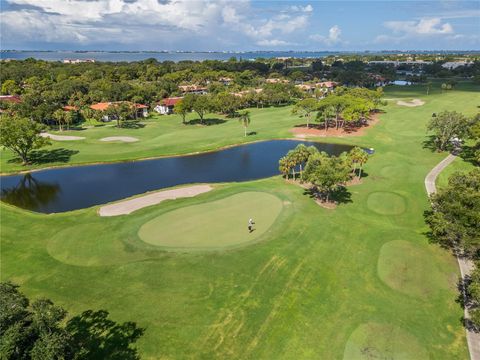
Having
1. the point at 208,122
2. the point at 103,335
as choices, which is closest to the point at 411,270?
the point at 103,335

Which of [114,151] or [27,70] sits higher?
[27,70]

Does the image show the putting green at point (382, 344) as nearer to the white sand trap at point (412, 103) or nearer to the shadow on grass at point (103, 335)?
the shadow on grass at point (103, 335)

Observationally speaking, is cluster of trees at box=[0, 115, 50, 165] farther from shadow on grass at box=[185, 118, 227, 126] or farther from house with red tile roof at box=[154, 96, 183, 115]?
house with red tile roof at box=[154, 96, 183, 115]

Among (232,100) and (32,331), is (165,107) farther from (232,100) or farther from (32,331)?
(32,331)

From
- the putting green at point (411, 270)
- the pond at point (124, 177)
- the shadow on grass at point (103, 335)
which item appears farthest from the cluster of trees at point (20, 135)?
the putting green at point (411, 270)

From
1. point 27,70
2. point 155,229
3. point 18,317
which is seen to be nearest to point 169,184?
point 155,229

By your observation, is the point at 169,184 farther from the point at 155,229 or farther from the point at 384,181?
the point at 384,181

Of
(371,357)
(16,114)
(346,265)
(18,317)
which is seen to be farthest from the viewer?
(16,114)
